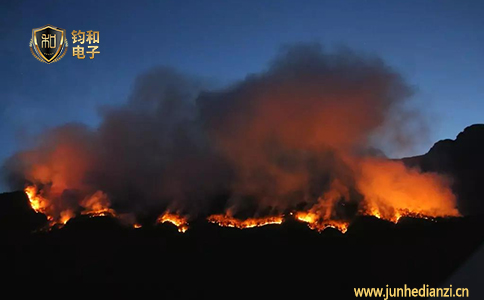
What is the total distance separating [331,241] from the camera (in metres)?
45.1

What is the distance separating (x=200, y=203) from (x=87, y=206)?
53.5ft

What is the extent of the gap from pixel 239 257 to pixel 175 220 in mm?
13285

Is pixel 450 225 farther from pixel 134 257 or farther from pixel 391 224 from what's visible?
pixel 134 257

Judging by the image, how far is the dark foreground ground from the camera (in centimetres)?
3947

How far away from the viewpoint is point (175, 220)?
178ft

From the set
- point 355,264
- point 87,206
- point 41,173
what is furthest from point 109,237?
point 355,264

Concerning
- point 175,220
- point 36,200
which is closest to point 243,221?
point 175,220

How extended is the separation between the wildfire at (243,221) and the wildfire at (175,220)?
135 inches

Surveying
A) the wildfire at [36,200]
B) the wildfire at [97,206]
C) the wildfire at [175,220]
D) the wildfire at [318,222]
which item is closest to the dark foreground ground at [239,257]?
the wildfire at [318,222]

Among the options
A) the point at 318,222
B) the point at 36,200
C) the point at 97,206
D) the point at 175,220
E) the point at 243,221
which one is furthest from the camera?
the point at 36,200

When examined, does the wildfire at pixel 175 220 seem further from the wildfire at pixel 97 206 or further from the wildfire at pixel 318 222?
the wildfire at pixel 318 222

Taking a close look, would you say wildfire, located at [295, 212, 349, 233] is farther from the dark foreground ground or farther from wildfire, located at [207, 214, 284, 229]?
wildfire, located at [207, 214, 284, 229]

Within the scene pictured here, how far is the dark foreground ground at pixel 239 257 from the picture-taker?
129 feet

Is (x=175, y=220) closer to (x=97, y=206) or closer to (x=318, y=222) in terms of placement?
(x=97, y=206)
